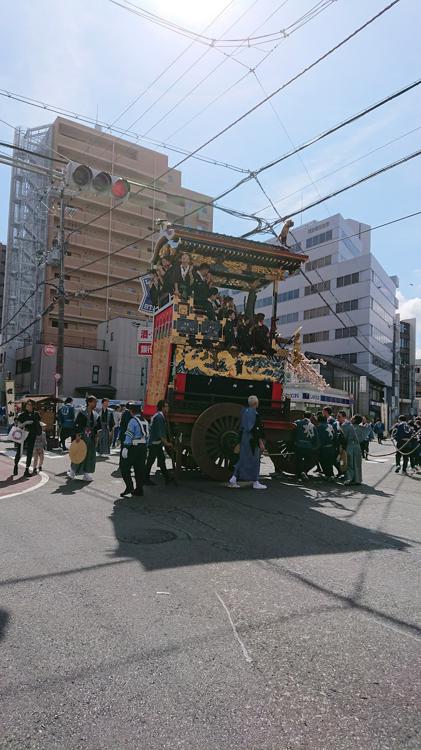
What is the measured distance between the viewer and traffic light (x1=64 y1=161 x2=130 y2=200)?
10805 mm

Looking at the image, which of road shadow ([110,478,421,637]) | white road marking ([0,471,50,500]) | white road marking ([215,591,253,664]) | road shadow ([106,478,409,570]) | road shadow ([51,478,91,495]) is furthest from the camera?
road shadow ([51,478,91,495])

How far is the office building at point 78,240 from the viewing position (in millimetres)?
51688

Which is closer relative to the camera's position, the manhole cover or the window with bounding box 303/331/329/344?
the manhole cover

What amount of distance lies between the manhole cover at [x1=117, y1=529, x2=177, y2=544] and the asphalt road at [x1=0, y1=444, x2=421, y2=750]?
34mm

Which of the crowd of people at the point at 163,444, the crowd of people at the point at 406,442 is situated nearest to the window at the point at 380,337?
the crowd of people at the point at 406,442

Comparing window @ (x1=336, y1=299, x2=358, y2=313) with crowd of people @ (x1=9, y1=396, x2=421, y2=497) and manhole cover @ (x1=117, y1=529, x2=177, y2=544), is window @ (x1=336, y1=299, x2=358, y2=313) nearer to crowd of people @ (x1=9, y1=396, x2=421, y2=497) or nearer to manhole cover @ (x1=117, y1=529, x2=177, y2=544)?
crowd of people @ (x1=9, y1=396, x2=421, y2=497)

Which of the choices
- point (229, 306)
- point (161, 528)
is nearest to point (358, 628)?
point (161, 528)

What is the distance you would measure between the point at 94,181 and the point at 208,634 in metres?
9.79

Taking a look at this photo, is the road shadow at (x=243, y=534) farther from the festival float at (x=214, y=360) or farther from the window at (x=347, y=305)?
the window at (x=347, y=305)

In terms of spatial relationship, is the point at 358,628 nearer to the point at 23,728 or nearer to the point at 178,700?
the point at 178,700

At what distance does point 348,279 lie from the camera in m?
57.7

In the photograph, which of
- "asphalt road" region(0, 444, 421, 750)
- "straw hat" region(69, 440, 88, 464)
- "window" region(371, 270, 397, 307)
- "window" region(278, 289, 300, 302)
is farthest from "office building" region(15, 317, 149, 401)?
"asphalt road" region(0, 444, 421, 750)

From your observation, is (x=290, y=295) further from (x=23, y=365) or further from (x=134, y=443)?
(x=134, y=443)

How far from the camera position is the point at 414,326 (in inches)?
3159
